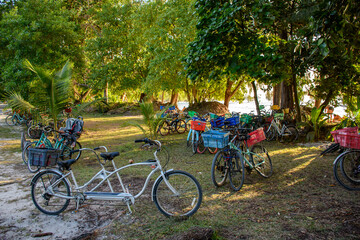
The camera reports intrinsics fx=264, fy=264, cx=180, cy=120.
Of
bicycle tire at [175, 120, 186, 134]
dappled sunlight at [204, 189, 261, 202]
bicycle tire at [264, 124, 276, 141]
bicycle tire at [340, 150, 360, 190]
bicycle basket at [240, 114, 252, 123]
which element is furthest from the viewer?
bicycle tire at [175, 120, 186, 134]

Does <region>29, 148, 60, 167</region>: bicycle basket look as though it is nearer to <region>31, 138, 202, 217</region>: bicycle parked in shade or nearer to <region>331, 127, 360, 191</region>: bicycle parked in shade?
<region>31, 138, 202, 217</region>: bicycle parked in shade

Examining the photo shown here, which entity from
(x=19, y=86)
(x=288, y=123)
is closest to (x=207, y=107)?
(x=288, y=123)

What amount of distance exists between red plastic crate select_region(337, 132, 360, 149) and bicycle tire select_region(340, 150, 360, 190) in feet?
0.44

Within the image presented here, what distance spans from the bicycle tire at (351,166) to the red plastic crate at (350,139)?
134mm

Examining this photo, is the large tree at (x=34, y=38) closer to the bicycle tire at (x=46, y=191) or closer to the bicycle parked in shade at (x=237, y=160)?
the bicycle tire at (x=46, y=191)

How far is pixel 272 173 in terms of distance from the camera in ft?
17.8

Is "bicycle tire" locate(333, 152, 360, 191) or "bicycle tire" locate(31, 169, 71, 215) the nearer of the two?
"bicycle tire" locate(31, 169, 71, 215)

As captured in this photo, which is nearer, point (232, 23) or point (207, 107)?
point (232, 23)

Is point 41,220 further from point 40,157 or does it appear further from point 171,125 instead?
point 171,125

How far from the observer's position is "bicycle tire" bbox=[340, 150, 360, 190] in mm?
4375

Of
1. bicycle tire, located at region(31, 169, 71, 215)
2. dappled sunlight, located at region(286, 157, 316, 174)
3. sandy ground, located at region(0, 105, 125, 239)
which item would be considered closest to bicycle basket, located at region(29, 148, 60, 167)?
bicycle tire, located at region(31, 169, 71, 215)

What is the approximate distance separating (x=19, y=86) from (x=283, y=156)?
37.9 ft

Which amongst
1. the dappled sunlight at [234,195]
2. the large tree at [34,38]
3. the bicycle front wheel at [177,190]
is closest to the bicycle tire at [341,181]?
the dappled sunlight at [234,195]

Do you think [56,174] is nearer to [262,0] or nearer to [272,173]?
[272,173]
